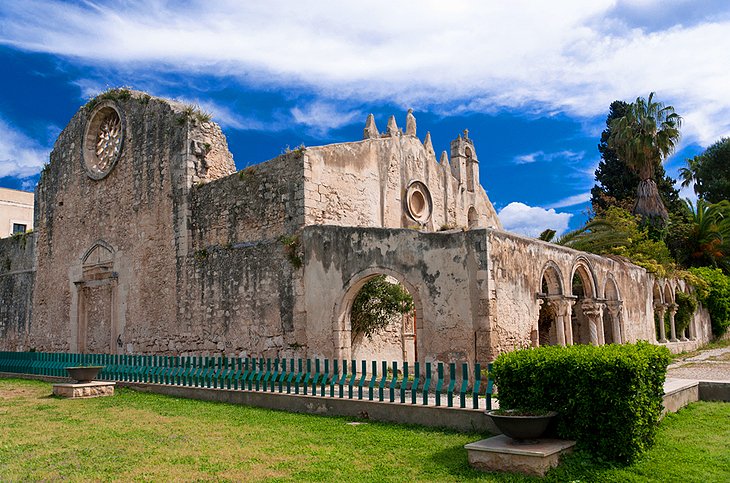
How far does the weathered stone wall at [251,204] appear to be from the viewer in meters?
14.5

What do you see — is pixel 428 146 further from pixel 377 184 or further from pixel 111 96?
pixel 111 96

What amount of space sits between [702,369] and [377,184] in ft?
31.9

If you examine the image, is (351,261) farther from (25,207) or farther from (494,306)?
(25,207)

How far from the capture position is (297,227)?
1423 centimetres

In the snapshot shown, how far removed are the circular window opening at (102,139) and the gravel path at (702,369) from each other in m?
17.7

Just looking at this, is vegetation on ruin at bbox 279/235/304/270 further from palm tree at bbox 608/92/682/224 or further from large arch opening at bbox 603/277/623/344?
palm tree at bbox 608/92/682/224

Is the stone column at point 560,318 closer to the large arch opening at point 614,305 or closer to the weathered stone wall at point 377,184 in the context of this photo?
the large arch opening at point 614,305

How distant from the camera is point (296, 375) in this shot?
1093 cm

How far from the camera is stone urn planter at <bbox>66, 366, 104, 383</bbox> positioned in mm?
12984

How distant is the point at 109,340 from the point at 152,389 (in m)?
7.07

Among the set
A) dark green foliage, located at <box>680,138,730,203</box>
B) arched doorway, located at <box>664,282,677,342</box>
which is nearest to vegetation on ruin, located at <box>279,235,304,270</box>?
arched doorway, located at <box>664,282,677,342</box>

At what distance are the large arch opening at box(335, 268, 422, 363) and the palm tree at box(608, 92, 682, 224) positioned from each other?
18488 millimetres

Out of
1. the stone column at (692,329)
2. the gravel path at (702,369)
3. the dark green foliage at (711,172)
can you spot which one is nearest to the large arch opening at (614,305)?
the gravel path at (702,369)

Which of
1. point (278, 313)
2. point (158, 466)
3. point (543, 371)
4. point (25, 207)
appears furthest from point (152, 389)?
point (25, 207)
